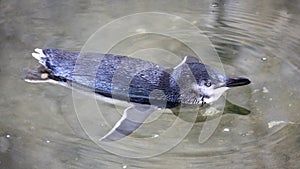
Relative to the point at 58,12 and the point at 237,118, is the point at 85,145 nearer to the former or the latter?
the point at 237,118

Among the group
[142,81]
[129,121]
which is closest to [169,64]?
[142,81]

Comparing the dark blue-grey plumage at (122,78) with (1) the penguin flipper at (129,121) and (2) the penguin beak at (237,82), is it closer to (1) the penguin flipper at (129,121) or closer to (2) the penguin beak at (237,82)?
(1) the penguin flipper at (129,121)

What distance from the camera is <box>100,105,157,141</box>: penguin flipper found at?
6.59ft

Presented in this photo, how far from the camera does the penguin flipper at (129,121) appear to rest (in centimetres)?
201

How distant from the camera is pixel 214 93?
2186 mm

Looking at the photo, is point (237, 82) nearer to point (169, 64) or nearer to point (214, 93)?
point (214, 93)

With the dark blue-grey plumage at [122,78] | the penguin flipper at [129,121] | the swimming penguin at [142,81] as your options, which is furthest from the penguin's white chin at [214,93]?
the penguin flipper at [129,121]

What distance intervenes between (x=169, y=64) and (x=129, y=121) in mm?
483

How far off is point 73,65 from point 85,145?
1.29ft

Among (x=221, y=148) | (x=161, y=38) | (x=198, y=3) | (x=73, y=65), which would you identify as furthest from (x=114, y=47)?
(x=221, y=148)

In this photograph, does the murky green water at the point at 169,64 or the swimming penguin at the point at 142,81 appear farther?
the swimming penguin at the point at 142,81

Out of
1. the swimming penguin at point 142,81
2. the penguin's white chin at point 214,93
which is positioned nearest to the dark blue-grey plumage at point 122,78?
the swimming penguin at point 142,81

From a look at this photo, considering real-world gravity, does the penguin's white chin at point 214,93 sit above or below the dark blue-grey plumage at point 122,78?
below

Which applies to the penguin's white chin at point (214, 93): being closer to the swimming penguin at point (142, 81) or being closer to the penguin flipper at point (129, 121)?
the swimming penguin at point (142, 81)
